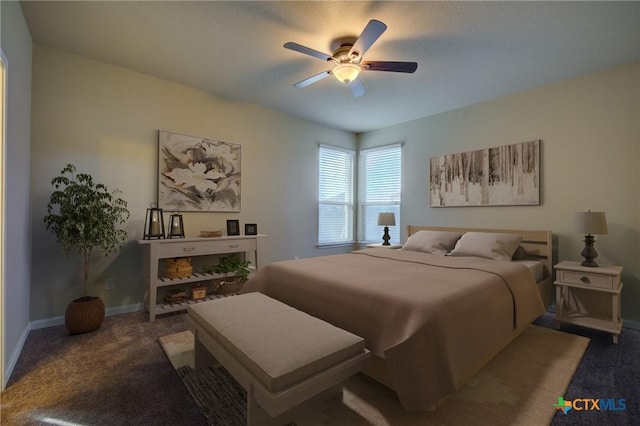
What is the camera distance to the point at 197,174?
3.57 metres

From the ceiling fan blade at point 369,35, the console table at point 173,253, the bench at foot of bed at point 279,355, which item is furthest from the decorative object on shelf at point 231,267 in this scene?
the ceiling fan blade at point 369,35

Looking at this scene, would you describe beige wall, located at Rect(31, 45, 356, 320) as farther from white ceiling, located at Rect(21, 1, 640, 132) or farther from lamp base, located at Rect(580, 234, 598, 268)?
lamp base, located at Rect(580, 234, 598, 268)

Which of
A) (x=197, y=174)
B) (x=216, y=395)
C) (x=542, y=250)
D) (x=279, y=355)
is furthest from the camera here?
(x=197, y=174)

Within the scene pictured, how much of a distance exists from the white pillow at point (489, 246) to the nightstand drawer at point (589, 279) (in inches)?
18.2

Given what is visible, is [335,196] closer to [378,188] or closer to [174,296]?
[378,188]

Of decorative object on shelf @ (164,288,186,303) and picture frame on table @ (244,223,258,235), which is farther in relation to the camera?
picture frame on table @ (244,223,258,235)

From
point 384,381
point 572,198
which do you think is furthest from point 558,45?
point 384,381

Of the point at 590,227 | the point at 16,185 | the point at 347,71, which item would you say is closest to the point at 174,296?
the point at 16,185

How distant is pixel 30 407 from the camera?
1.61 meters

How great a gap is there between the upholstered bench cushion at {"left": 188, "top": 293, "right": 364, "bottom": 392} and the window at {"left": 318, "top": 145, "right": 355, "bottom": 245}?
10.2ft

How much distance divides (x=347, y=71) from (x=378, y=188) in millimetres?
2876

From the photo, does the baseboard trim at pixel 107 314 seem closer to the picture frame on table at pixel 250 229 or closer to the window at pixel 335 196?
the picture frame on table at pixel 250 229

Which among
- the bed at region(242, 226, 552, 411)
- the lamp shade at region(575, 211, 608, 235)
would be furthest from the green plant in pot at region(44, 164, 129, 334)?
the lamp shade at region(575, 211, 608, 235)

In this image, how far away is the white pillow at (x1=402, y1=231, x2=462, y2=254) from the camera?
355cm
